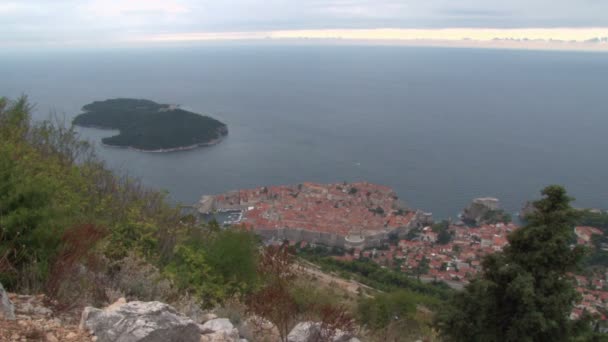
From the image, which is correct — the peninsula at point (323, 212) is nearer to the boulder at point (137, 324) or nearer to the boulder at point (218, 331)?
Result: the boulder at point (218, 331)

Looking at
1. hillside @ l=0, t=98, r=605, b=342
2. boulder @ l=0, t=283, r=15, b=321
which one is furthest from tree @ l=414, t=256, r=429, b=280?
boulder @ l=0, t=283, r=15, b=321

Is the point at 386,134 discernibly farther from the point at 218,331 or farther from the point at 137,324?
the point at 137,324

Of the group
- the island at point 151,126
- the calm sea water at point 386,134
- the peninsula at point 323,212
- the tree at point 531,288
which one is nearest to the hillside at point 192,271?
the tree at point 531,288

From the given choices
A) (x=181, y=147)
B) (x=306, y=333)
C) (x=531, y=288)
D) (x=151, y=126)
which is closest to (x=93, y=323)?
(x=306, y=333)

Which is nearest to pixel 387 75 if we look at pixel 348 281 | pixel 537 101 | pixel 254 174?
pixel 537 101

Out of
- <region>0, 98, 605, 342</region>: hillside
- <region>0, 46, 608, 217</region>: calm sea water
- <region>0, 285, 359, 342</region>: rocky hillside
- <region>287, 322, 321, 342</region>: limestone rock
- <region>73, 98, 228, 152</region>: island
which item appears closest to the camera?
<region>0, 285, 359, 342</region>: rocky hillside

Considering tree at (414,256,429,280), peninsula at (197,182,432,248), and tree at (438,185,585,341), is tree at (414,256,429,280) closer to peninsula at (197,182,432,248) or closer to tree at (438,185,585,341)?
peninsula at (197,182,432,248)
